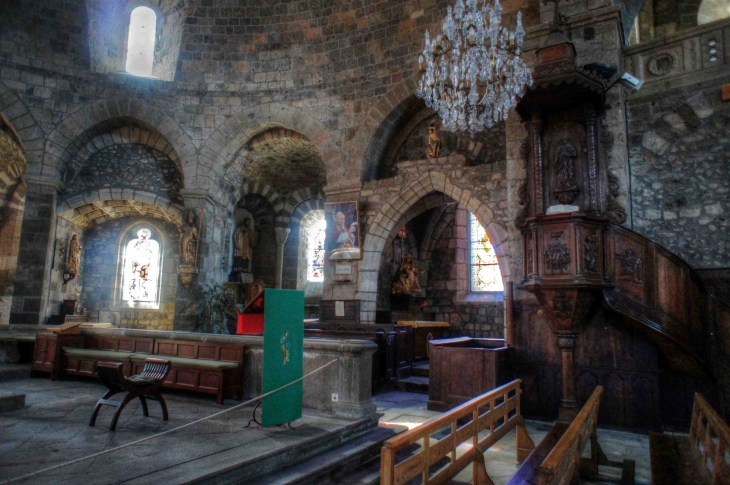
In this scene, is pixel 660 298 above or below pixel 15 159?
below

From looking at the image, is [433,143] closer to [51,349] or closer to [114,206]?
[51,349]

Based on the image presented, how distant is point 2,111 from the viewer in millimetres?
9469

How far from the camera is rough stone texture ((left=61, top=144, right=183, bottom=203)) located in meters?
10.9

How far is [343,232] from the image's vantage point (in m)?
9.37

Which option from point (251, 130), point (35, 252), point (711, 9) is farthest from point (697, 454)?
point (35, 252)

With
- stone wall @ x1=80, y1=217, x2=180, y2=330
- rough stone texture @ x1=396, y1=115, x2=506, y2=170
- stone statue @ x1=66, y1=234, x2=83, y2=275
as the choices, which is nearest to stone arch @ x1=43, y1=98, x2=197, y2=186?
stone statue @ x1=66, y1=234, x2=83, y2=275

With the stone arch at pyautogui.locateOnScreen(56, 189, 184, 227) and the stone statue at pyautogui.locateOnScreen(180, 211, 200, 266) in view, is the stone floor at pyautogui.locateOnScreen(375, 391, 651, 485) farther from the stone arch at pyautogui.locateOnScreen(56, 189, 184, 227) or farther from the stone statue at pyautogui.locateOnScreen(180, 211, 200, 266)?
the stone arch at pyautogui.locateOnScreen(56, 189, 184, 227)

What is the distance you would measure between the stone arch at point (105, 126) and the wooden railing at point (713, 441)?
9.32 meters

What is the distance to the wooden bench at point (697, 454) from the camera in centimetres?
228

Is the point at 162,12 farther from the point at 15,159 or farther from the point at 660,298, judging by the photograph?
the point at 660,298

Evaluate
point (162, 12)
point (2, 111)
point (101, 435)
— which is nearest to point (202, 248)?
point (2, 111)

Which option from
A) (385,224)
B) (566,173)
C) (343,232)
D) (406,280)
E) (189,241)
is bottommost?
(406,280)

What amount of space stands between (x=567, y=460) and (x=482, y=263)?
30.9 feet

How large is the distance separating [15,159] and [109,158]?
1916 mm
